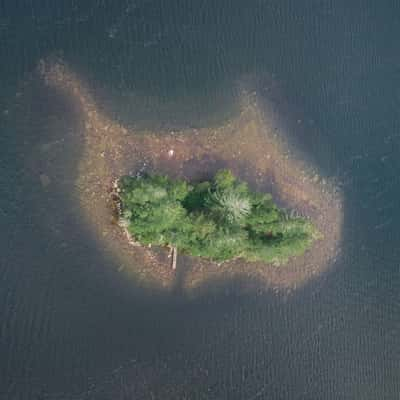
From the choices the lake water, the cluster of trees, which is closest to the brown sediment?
the lake water

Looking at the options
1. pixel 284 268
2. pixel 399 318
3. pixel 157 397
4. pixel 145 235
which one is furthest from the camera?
pixel 399 318

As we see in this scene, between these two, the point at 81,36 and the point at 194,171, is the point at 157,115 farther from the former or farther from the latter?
the point at 81,36

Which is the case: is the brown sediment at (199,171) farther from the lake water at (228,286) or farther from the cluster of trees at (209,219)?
the cluster of trees at (209,219)

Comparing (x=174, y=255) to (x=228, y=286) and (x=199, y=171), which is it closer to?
(x=228, y=286)

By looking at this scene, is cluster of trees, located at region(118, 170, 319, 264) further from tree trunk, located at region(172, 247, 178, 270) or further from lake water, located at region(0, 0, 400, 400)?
lake water, located at region(0, 0, 400, 400)

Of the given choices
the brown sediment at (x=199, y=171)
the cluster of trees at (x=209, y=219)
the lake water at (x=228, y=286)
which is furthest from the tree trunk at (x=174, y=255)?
the lake water at (x=228, y=286)

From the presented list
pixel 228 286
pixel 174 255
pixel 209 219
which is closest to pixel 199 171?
pixel 209 219

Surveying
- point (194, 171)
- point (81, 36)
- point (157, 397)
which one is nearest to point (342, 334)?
point (157, 397)
